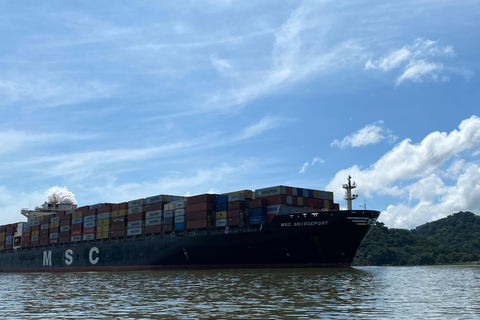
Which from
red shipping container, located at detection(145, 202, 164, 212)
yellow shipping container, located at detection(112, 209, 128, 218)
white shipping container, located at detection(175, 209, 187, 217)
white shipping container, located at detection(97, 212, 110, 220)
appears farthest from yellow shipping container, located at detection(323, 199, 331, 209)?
white shipping container, located at detection(97, 212, 110, 220)

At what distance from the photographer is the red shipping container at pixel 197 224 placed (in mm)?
62206

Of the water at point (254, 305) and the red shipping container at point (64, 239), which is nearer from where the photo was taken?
the water at point (254, 305)

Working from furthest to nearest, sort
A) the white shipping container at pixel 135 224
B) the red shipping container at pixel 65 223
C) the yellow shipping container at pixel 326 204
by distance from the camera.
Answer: the red shipping container at pixel 65 223, the white shipping container at pixel 135 224, the yellow shipping container at pixel 326 204

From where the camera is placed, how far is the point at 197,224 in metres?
63.3

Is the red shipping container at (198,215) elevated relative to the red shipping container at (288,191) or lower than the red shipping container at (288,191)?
lower

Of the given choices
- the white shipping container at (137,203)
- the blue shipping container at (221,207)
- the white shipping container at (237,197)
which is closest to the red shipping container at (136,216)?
the white shipping container at (137,203)

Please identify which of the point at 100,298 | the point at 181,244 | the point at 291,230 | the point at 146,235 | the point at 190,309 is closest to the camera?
the point at 190,309

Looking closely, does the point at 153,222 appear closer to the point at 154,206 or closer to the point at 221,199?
the point at 154,206

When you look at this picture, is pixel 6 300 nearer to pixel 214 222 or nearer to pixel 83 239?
pixel 214 222

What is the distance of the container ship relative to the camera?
54250mm

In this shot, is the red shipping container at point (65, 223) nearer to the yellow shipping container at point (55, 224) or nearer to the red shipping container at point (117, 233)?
the yellow shipping container at point (55, 224)

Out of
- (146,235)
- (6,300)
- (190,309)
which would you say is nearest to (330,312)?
(190,309)

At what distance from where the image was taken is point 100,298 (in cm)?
2581

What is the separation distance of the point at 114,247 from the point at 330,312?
2413 inches
